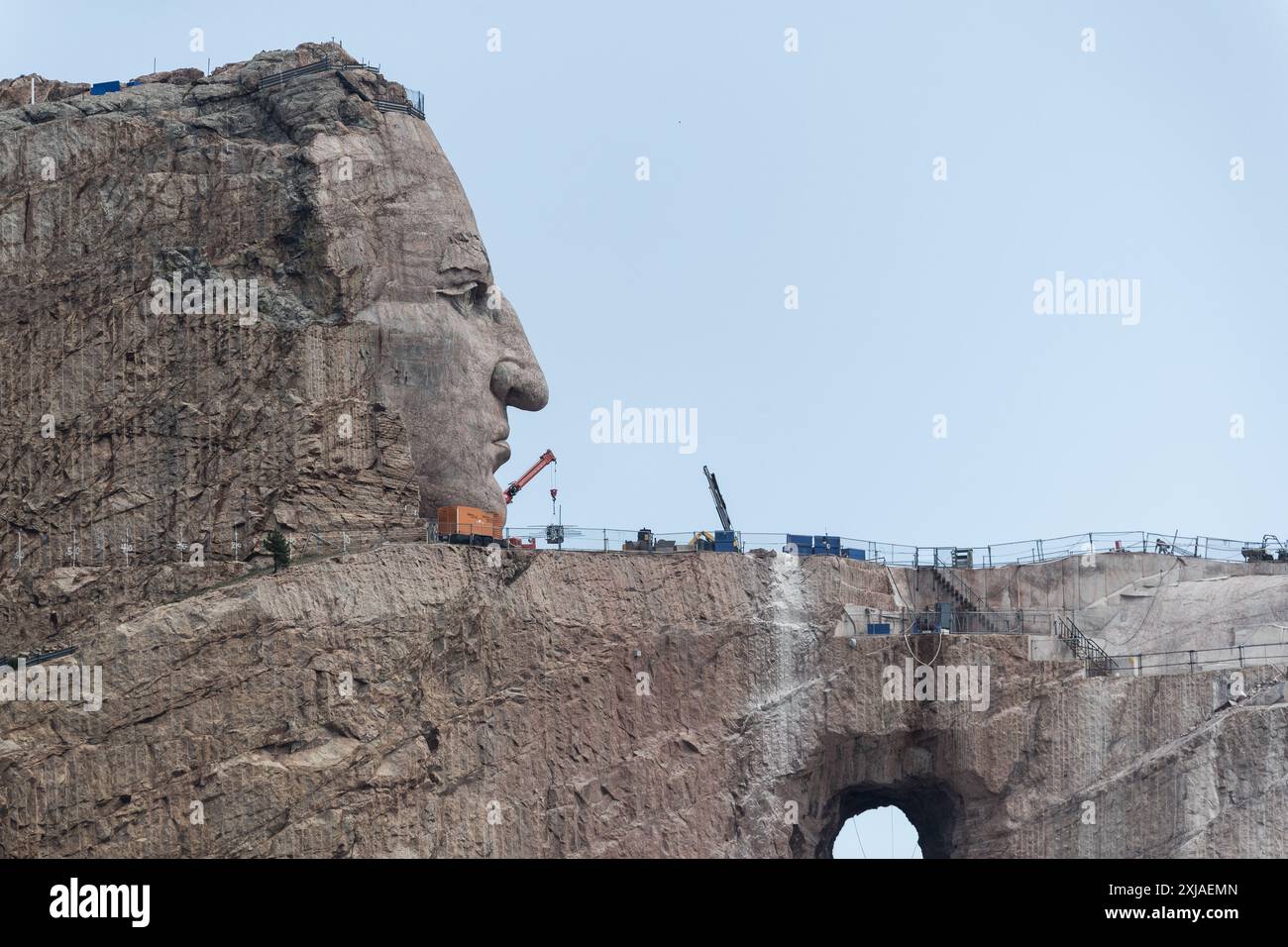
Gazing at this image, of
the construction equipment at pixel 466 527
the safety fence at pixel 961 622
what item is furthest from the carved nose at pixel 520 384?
the safety fence at pixel 961 622

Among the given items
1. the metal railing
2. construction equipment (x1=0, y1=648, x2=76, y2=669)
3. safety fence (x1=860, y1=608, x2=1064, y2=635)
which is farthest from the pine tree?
safety fence (x1=860, y1=608, x2=1064, y2=635)

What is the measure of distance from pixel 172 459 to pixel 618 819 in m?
14.7

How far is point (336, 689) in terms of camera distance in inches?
3295

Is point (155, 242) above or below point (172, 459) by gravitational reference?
above

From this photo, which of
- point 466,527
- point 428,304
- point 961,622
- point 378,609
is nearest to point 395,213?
point 428,304

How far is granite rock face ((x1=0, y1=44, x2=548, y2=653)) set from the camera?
3452 inches

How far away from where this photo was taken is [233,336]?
291 ft

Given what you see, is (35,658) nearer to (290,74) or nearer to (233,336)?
(233,336)

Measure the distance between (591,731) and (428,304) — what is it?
40.5 ft

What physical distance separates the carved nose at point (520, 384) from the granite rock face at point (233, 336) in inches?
3.3

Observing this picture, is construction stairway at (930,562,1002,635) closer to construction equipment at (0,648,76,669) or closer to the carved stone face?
the carved stone face
